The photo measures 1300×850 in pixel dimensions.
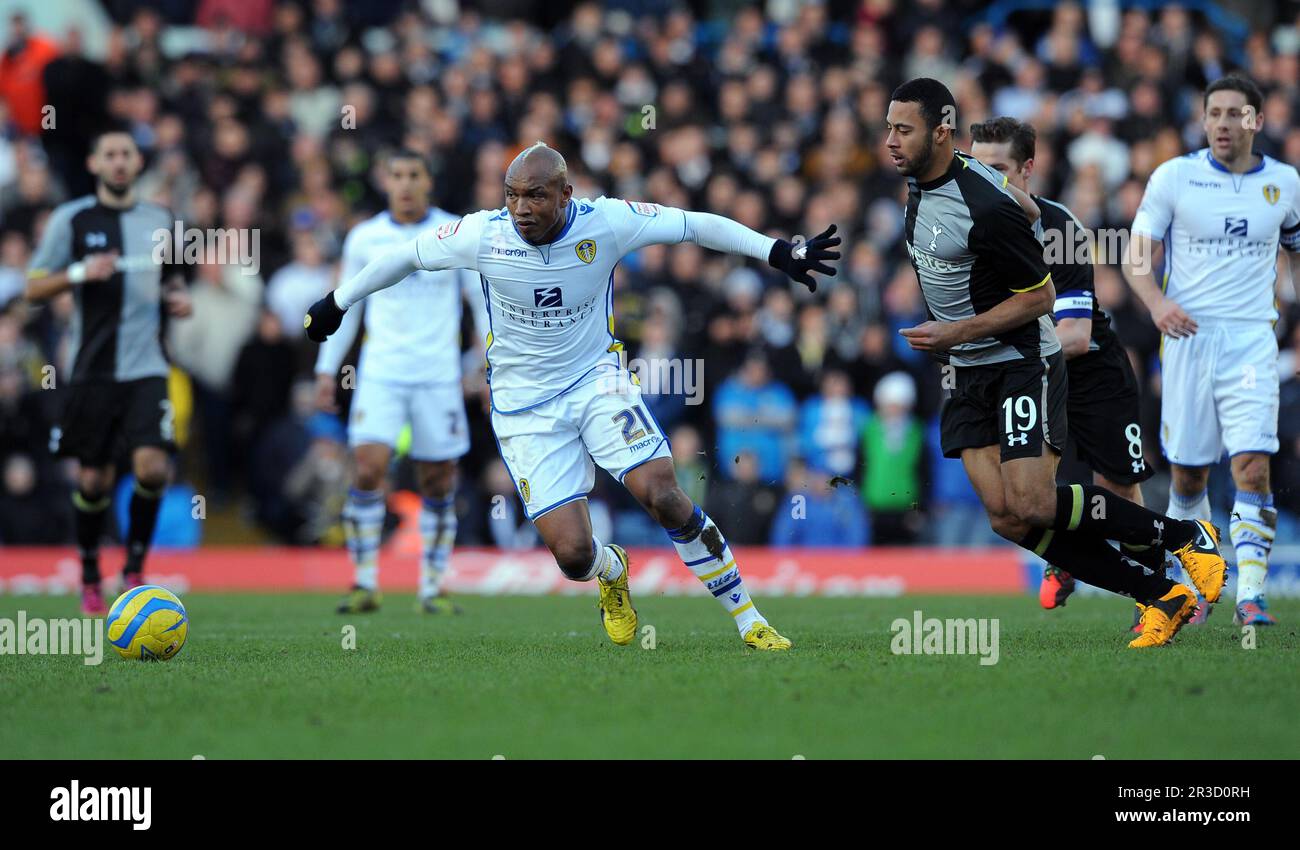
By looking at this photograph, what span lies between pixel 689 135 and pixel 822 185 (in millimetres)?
1745

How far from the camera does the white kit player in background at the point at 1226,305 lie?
410 inches

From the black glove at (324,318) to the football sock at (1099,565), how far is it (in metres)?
3.95

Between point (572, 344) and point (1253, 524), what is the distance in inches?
181

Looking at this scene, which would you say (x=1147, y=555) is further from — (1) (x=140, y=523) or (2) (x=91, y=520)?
(2) (x=91, y=520)

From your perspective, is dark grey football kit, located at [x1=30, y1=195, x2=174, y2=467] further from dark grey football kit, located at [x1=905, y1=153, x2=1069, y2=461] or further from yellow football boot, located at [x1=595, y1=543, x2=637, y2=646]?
dark grey football kit, located at [x1=905, y1=153, x2=1069, y2=461]

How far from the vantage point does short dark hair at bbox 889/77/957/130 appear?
27.7ft

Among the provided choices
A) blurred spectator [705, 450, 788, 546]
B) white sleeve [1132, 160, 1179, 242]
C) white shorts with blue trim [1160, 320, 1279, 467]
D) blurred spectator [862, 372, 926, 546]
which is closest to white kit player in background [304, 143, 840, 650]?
white sleeve [1132, 160, 1179, 242]

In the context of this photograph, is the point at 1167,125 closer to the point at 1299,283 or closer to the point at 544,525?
the point at 1299,283

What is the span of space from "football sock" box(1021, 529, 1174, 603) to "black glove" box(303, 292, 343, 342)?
395cm

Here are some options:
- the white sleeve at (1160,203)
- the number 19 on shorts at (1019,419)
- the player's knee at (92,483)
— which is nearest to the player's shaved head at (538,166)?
the number 19 on shorts at (1019,419)

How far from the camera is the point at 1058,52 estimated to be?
2064 cm

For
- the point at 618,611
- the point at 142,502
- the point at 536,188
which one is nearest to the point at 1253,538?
the point at 618,611

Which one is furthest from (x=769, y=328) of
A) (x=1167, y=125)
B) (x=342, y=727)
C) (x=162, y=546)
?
(x=342, y=727)

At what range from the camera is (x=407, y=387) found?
518 inches
